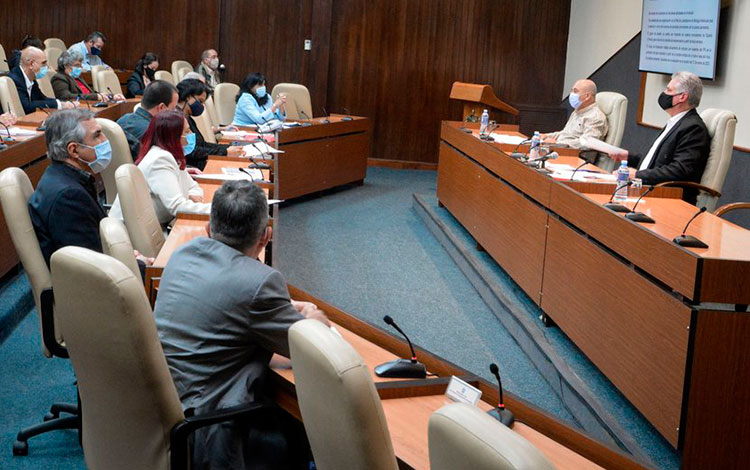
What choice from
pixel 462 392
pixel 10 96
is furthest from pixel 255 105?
pixel 462 392

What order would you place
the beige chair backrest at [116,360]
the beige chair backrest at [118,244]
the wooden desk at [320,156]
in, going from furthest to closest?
the wooden desk at [320,156], the beige chair backrest at [118,244], the beige chair backrest at [116,360]

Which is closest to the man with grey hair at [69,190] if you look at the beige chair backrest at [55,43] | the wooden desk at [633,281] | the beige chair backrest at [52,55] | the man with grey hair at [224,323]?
the man with grey hair at [224,323]

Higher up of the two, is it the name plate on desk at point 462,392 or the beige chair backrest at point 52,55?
the beige chair backrest at point 52,55

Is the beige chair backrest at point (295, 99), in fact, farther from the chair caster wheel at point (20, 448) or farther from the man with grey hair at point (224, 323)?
the man with grey hair at point (224, 323)

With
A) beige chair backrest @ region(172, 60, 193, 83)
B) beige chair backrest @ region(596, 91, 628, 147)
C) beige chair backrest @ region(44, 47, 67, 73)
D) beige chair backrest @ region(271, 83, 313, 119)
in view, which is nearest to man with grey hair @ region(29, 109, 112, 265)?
beige chair backrest @ region(596, 91, 628, 147)

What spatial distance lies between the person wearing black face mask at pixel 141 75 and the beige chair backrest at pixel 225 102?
5.46 ft

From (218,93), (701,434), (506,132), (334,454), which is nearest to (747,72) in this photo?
(506,132)

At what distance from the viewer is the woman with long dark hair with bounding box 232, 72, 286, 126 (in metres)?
8.80

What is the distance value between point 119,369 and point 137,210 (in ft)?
5.64

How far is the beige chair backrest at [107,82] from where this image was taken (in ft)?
31.5

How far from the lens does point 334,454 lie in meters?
1.66

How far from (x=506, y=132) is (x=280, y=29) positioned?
5.12 m

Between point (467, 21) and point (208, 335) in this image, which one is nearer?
point (208, 335)

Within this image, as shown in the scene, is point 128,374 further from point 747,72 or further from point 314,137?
point 314,137
